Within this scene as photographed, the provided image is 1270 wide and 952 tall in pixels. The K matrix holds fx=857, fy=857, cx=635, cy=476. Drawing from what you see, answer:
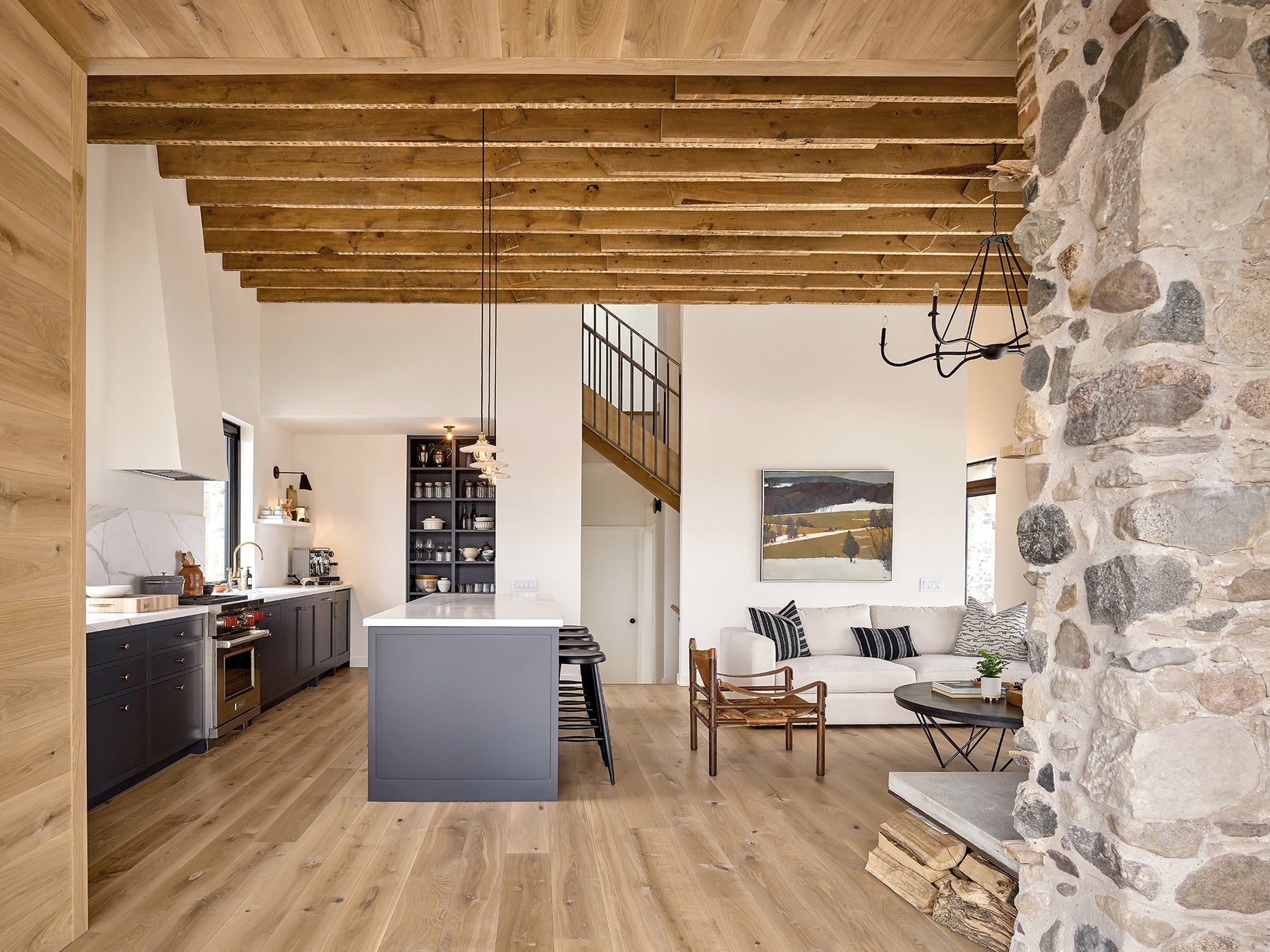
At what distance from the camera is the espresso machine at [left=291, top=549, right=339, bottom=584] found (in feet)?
27.2

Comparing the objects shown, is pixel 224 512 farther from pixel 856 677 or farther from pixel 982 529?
pixel 982 529

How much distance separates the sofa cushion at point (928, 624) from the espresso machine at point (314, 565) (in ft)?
16.8

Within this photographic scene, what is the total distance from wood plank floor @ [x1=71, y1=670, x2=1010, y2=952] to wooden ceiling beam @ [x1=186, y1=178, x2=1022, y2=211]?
333cm

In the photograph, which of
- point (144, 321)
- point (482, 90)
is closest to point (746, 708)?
point (482, 90)

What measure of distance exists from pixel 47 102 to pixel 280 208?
305 cm

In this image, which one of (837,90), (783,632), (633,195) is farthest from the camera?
(783,632)

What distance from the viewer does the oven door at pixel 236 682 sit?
17.6 feet

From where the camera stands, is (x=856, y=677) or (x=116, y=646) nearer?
(x=116, y=646)

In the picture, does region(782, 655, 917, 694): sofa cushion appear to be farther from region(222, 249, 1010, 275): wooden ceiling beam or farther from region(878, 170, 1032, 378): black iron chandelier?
region(222, 249, 1010, 275): wooden ceiling beam

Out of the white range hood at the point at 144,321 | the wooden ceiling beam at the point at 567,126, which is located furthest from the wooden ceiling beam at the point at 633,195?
the wooden ceiling beam at the point at 567,126

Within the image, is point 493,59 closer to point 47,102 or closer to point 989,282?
point 47,102

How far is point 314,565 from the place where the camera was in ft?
27.3

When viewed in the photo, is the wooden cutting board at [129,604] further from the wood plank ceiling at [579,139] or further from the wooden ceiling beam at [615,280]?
the wooden ceiling beam at [615,280]

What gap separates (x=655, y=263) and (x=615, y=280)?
23.2 inches
